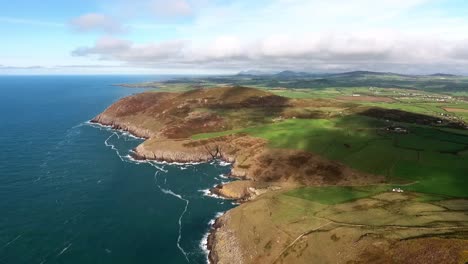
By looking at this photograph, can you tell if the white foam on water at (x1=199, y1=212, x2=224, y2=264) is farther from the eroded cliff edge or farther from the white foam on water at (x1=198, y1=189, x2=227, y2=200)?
the eroded cliff edge

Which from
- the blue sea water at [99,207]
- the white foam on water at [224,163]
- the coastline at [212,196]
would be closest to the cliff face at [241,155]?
the coastline at [212,196]

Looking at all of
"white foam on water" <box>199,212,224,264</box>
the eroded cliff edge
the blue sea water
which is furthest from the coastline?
the blue sea water

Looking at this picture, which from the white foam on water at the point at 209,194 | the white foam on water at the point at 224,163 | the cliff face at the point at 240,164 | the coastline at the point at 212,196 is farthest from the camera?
the white foam on water at the point at 224,163

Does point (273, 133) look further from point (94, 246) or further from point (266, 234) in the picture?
point (94, 246)

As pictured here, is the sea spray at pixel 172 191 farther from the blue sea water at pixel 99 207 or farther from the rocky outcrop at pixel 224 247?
the rocky outcrop at pixel 224 247

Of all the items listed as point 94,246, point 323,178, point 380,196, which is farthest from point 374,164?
point 94,246

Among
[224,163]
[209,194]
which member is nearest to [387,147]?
[224,163]
